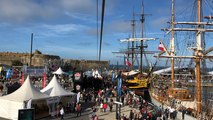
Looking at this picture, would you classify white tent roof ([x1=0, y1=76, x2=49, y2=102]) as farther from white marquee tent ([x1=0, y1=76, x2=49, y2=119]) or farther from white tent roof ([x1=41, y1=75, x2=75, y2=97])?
white tent roof ([x1=41, y1=75, x2=75, y2=97])

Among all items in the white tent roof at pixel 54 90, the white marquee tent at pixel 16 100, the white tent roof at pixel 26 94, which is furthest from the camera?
the white tent roof at pixel 54 90

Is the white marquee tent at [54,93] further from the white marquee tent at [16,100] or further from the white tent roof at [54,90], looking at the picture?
the white marquee tent at [16,100]

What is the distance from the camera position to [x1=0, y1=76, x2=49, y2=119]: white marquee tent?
22656mm

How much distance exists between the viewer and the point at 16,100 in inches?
893

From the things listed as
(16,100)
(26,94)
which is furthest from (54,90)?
(16,100)

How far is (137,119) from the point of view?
24016mm

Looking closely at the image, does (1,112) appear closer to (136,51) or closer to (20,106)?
(20,106)

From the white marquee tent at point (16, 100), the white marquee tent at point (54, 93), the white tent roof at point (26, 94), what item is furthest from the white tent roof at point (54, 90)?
the white marquee tent at point (16, 100)

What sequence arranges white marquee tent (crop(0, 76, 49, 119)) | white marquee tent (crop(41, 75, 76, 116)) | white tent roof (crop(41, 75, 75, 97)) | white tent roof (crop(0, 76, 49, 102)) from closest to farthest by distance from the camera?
white marquee tent (crop(0, 76, 49, 119))
white tent roof (crop(0, 76, 49, 102))
white marquee tent (crop(41, 75, 76, 116))
white tent roof (crop(41, 75, 75, 97))

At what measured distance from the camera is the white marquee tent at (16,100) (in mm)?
22656

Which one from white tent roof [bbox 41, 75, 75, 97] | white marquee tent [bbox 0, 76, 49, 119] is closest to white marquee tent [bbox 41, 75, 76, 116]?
white tent roof [bbox 41, 75, 75, 97]

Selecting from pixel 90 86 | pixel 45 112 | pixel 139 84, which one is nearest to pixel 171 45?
pixel 139 84

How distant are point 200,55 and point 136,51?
41788 millimetres

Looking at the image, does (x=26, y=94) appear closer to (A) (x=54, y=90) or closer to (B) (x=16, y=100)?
(B) (x=16, y=100)
